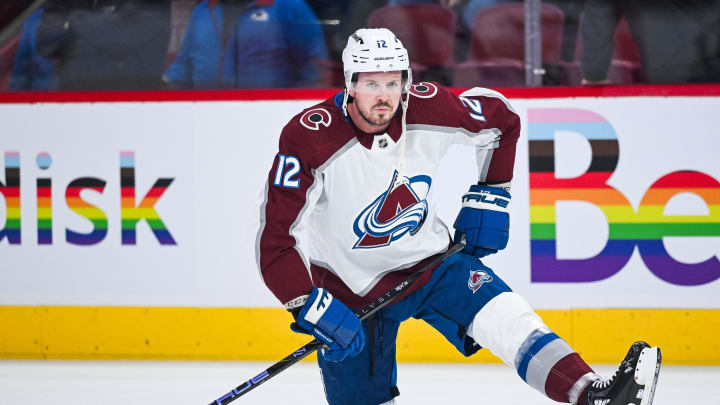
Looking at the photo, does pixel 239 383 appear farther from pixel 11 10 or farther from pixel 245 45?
pixel 11 10

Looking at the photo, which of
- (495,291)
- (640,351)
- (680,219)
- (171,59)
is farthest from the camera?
(171,59)

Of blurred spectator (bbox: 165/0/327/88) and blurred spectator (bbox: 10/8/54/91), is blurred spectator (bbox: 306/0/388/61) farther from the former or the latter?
blurred spectator (bbox: 10/8/54/91)

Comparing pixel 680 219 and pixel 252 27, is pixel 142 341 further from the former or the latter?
pixel 680 219

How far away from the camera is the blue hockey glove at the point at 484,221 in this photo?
8.46ft

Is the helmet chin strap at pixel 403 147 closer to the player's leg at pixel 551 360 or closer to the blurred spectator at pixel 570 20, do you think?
the player's leg at pixel 551 360

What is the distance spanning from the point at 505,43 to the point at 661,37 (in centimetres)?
61

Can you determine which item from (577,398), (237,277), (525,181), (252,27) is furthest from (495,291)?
(252,27)

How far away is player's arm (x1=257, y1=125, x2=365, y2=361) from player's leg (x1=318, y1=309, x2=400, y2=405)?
24 cm

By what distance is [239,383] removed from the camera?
11.7 feet

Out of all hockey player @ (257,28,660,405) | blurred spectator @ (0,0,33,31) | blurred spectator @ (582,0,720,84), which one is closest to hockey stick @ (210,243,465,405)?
hockey player @ (257,28,660,405)

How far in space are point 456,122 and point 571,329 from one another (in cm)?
155

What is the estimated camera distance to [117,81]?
13.1ft

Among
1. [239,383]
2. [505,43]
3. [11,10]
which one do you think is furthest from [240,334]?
[11,10]

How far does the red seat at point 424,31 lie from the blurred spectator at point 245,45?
0.95ft
